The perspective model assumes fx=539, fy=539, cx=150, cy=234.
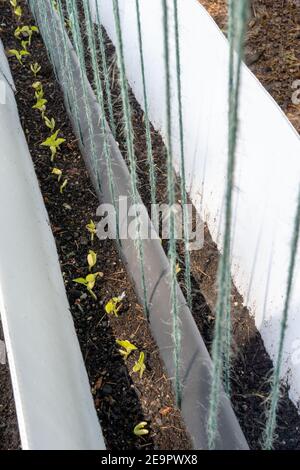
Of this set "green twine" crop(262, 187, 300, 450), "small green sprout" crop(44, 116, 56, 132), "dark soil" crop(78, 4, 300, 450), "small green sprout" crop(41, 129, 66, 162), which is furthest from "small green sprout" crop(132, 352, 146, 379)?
"small green sprout" crop(44, 116, 56, 132)

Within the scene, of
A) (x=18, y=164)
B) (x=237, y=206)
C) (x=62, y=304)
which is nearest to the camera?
(x=62, y=304)

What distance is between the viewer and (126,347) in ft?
4.29

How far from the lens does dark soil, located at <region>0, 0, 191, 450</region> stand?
1.22 metres

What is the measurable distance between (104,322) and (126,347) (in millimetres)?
125

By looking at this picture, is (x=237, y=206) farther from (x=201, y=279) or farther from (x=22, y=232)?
(x=22, y=232)

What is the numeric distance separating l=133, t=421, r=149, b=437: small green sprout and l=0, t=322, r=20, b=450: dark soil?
10.1 inches

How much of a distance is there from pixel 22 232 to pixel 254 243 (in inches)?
23.9

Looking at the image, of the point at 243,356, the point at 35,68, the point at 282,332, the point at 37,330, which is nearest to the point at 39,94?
the point at 35,68

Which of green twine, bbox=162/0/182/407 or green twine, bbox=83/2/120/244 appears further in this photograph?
green twine, bbox=83/2/120/244

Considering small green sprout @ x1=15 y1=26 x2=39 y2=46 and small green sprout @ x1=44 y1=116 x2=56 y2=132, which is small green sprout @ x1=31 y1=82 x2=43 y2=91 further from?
small green sprout @ x1=15 y1=26 x2=39 y2=46

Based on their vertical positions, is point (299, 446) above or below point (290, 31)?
below

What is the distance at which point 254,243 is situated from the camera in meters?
1.43

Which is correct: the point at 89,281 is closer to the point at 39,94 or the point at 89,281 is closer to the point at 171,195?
the point at 171,195
